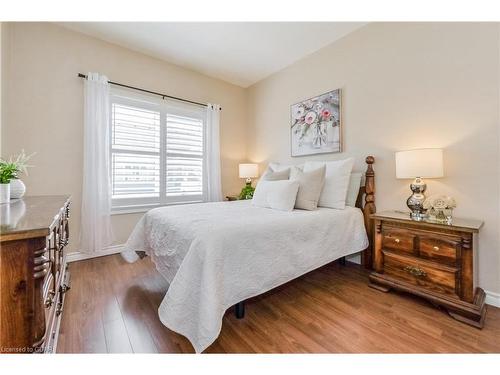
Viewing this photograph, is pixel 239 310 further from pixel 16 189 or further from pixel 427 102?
pixel 427 102

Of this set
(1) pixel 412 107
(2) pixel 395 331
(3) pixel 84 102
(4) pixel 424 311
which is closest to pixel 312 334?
(2) pixel 395 331

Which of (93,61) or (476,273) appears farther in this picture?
(93,61)

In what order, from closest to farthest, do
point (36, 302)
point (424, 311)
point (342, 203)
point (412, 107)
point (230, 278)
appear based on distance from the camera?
point (36, 302) → point (230, 278) → point (424, 311) → point (412, 107) → point (342, 203)

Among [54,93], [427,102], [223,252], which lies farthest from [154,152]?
[427,102]

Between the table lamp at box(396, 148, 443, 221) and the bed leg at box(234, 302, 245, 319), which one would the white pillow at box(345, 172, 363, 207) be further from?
the bed leg at box(234, 302, 245, 319)

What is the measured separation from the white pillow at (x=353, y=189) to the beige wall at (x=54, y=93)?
8.93ft

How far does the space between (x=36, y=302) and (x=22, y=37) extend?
2.99 meters

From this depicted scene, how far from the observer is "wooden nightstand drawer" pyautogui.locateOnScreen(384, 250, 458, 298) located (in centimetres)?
157

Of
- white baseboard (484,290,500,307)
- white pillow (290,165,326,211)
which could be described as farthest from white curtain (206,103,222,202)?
white baseboard (484,290,500,307)

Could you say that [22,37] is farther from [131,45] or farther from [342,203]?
[342,203]

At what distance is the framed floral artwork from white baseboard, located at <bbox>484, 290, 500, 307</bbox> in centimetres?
178

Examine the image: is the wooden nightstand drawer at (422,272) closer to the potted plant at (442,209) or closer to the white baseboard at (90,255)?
the potted plant at (442,209)

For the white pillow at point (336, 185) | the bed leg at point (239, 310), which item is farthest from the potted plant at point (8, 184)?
the white pillow at point (336, 185)

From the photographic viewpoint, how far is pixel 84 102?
259 centimetres
